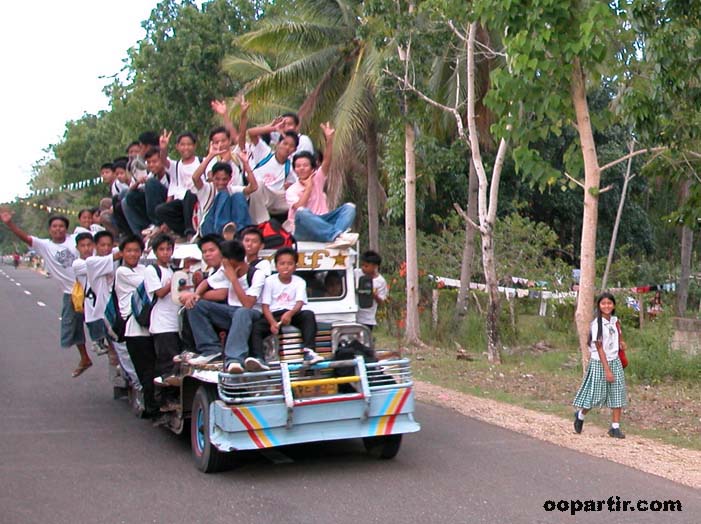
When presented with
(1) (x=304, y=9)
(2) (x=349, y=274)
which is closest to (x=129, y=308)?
(2) (x=349, y=274)

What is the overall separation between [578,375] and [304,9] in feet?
35.5

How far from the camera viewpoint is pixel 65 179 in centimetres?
5400

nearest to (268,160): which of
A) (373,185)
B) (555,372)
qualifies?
(555,372)

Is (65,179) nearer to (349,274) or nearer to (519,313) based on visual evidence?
(519,313)

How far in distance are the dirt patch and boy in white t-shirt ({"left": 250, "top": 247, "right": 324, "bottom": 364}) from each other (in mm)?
2811

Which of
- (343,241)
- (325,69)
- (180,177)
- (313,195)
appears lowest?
(343,241)

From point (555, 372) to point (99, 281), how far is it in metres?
7.74

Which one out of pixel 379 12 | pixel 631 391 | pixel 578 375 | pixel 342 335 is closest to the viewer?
pixel 342 335

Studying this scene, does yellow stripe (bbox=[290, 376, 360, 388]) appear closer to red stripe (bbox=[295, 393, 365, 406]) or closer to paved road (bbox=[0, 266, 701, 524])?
red stripe (bbox=[295, 393, 365, 406])

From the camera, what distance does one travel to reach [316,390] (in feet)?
24.7

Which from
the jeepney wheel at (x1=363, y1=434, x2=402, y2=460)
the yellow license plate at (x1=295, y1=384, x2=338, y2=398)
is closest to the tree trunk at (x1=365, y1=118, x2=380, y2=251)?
the jeepney wheel at (x1=363, y1=434, x2=402, y2=460)

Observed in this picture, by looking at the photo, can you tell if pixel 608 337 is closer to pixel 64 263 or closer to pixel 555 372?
pixel 555 372

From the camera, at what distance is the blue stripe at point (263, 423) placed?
714 cm

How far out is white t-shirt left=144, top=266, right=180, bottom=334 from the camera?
880 centimetres
